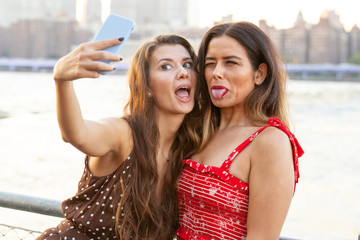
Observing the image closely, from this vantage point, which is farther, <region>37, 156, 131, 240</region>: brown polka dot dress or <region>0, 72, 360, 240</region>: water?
<region>0, 72, 360, 240</region>: water

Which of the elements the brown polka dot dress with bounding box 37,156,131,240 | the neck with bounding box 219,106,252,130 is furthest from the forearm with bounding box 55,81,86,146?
the neck with bounding box 219,106,252,130

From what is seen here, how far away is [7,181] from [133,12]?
10675 centimetres

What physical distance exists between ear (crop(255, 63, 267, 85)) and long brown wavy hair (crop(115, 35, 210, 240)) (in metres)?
0.36

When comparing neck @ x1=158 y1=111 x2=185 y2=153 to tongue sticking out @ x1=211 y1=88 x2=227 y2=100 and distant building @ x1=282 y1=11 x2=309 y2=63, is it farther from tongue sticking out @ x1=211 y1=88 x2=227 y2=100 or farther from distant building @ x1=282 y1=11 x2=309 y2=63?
distant building @ x1=282 y1=11 x2=309 y2=63

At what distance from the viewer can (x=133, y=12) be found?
118 m

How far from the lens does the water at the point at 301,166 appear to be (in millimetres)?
12328

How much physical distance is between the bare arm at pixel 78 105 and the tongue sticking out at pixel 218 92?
50 centimetres

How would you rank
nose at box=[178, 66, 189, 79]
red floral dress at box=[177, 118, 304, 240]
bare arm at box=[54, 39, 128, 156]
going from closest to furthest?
bare arm at box=[54, 39, 128, 156] → red floral dress at box=[177, 118, 304, 240] → nose at box=[178, 66, 189, 79]

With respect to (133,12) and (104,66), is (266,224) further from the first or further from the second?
(133,12)

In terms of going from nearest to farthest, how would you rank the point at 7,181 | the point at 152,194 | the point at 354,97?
the point at 152,194 → the point at 7,181 → the point at 354,97

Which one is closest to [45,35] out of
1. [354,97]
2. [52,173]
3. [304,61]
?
[304,61]

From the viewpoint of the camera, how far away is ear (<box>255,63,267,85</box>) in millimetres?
2340

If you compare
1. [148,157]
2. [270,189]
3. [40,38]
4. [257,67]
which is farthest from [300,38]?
[270,189]

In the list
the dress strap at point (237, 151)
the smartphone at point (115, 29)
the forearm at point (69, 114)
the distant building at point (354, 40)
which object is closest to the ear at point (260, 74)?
the dress strap at point (237, 151)
